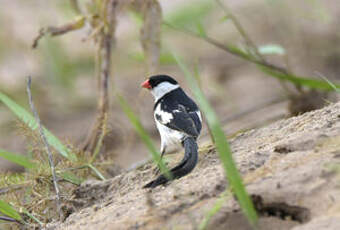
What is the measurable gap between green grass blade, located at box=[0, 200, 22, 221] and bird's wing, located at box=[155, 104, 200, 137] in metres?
0.98

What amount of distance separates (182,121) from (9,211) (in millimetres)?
1065

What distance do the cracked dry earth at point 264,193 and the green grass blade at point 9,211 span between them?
180 mm

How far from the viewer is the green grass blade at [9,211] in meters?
2.76

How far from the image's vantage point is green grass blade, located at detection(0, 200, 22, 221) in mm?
2764

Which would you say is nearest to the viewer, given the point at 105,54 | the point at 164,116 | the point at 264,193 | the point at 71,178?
the point at 264,193

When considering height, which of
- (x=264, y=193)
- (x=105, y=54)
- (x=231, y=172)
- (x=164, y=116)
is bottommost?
(x=264, y=193)

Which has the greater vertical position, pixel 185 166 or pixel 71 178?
pixel 71 178

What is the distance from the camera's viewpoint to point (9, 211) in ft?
9.21

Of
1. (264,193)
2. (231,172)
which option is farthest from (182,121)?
(231,172)

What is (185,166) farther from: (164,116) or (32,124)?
(32,124)

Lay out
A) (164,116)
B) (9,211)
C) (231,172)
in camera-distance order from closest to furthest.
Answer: (231,172), (9,211), (164,116)

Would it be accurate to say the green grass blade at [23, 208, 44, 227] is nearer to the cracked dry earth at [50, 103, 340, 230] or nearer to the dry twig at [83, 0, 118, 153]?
the cracked dry earth at [50, 103, 340, 230]

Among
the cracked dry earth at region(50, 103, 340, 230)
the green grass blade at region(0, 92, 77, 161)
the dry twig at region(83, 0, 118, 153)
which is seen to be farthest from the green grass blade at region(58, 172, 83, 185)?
the dry twig at region(83, 0, 118, 153)

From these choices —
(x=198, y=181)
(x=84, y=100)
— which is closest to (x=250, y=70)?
(x=84, y=100)
